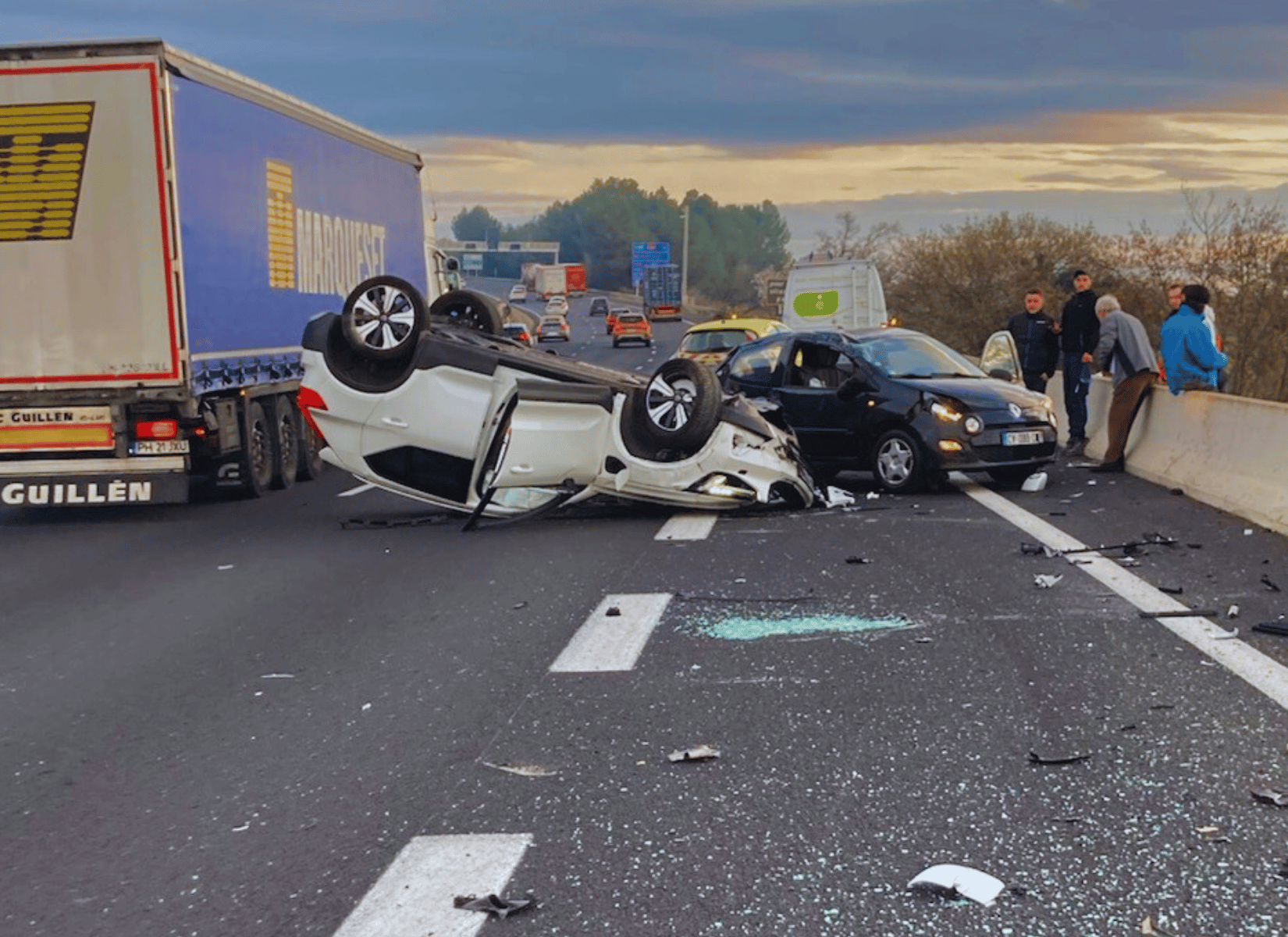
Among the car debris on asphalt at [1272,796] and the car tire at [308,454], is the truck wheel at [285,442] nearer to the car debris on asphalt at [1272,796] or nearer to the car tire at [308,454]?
the car tire at [308,454]

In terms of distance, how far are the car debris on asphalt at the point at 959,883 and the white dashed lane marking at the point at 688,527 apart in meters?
7.13

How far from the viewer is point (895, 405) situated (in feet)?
46.0

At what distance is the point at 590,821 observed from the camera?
4.98 metres

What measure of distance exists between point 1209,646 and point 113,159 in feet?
32.2

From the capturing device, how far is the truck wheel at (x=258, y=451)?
50.1ft

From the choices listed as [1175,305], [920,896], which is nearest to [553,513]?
[1175,305]

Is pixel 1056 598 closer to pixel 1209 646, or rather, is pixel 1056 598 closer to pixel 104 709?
pixel 1209 646

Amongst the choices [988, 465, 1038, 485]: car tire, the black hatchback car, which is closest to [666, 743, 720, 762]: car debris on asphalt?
the black hatchback car

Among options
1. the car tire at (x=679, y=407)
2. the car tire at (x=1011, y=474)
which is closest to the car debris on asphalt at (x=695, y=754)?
the car tire at (x=679, y=407)

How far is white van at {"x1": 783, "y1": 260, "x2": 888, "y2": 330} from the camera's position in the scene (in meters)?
33.4

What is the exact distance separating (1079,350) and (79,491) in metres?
10.5

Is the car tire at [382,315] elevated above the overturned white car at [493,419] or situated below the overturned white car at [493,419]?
above

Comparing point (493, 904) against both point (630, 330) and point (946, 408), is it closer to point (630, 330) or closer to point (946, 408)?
point (946, 408)
